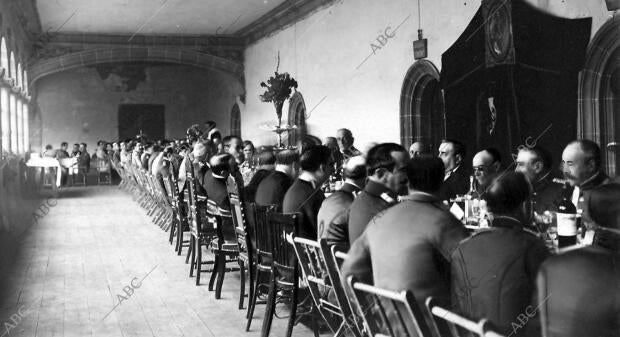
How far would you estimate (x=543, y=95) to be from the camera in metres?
6.51

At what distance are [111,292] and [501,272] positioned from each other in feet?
14.6

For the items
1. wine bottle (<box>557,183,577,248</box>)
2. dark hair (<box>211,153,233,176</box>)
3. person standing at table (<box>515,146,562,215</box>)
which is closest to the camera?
wine bottle (<box>557,183,577,248</box>)

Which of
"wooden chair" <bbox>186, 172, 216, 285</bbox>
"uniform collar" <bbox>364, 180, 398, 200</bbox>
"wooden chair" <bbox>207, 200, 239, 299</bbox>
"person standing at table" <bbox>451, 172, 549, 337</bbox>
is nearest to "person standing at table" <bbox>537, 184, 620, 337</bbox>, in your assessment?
"person standing at table" <bbox>451, 172, 549, 337</bbox>

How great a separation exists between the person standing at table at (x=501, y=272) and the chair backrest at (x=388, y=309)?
0.23 m

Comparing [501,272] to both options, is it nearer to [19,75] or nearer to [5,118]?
[5,118]

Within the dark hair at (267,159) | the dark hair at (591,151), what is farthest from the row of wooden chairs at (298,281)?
the dark hair at (591,151)

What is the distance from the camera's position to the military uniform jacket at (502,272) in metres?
2.33

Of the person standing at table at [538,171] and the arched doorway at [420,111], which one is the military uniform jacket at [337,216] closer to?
the person standing at table at [538,171]

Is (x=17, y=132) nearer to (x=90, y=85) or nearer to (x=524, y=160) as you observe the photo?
(x=90, y=85)

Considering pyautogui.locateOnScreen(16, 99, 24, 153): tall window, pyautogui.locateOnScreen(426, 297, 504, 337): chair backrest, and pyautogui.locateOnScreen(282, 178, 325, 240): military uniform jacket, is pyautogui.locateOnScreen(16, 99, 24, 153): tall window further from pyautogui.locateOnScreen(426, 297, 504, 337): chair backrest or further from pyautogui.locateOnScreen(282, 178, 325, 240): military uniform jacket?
pyautogui.locateOnScreen(426, 297, 504, 337): chair backrest

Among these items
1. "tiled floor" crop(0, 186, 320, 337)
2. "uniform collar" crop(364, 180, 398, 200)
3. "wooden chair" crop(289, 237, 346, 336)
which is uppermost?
"uniform collar" crop(364, 180, 398, 200)

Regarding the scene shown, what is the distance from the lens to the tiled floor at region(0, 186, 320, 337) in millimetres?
4926

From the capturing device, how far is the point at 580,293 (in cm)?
199

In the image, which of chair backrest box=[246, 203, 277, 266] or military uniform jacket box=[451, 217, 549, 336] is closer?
military uniform jacket box=[451, 217, 549, 336]
